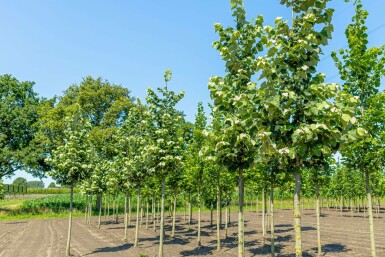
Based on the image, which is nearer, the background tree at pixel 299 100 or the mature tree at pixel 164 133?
the background tree at pixel 299 100

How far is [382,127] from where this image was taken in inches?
502

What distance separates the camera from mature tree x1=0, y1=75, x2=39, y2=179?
5078 cm

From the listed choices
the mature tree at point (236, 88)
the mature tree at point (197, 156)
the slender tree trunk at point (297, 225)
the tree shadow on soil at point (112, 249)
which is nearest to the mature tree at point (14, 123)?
the tree shadow on soil at point (112, 249)

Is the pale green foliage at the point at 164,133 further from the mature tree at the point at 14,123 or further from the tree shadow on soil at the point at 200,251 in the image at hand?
the mature tree at the point at 14,123

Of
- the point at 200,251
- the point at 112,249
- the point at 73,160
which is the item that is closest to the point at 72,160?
the point at 73,160

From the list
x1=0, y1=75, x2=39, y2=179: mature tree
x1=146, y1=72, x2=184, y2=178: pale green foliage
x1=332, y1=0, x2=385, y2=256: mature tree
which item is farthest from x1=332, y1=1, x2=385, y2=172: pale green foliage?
x1=0, y1=75, x2=39, y2=179: mature tree

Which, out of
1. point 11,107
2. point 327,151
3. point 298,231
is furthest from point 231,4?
point 11,107

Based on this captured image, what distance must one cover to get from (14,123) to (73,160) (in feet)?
126

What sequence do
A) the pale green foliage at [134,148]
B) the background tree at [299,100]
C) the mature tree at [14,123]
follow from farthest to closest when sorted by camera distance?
1. the mature tree at [14,123]
2. the pale green foliage at [134,148]
3. the background tree at [299,100]

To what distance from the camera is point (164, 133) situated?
18.4 meters

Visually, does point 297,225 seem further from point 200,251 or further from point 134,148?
point 134,148

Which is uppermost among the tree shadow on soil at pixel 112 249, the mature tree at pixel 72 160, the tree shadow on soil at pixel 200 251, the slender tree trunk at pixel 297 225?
the mature tree at pixel 72 160

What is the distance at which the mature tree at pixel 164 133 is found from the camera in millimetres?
18484

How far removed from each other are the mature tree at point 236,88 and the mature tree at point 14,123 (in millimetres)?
47178
